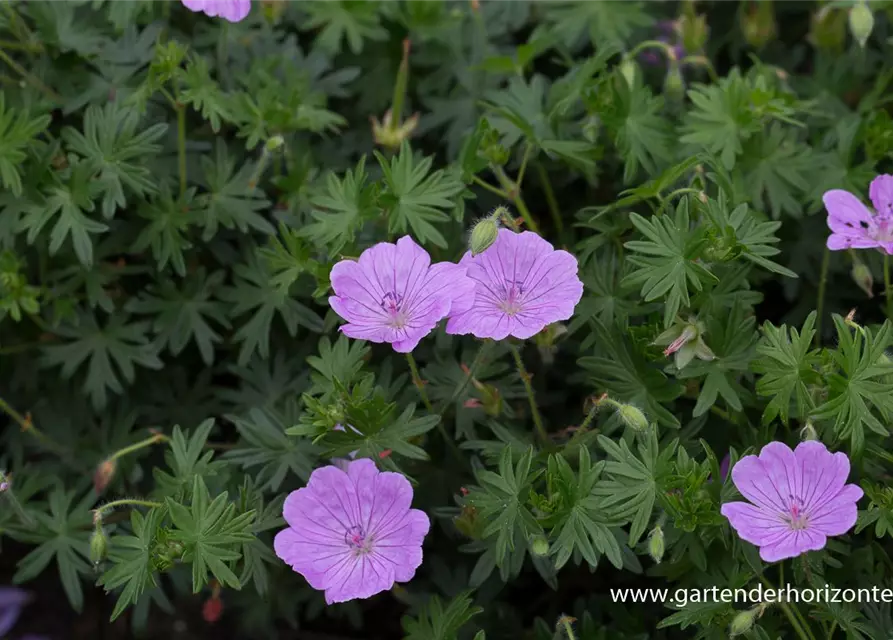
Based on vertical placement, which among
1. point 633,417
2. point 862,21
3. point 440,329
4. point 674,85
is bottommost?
point 440,329

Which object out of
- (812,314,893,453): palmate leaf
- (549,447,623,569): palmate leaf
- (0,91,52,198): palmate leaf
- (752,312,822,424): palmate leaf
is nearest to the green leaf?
(0,91,52,198): palmate leaf

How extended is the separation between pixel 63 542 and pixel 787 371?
1541 millimetres

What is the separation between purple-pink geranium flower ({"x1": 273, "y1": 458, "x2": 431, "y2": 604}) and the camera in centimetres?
162

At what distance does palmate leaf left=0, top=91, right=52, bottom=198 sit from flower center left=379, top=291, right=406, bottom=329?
865 millimetres

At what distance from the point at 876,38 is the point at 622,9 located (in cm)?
70

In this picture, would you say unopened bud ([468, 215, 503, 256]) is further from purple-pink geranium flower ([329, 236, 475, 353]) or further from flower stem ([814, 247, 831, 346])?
flower stem ([814, 247, 831, 346])

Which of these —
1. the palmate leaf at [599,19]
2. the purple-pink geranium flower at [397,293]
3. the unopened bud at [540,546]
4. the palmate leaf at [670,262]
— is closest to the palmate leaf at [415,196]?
the purple-pink geranium flower at [397,293]

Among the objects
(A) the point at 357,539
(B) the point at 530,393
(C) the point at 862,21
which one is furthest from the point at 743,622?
(C) the point at 862,21

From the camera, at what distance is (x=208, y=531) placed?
163 centimetres

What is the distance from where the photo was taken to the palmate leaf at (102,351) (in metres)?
2.14

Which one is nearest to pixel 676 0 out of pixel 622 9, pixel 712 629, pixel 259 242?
pixel 622 9

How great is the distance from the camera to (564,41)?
248 cm

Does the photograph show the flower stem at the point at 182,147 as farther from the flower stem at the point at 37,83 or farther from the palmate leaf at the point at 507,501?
the palmate leaf at the point at 507,501

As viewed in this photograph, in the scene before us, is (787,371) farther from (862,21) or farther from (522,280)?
(862,21)
